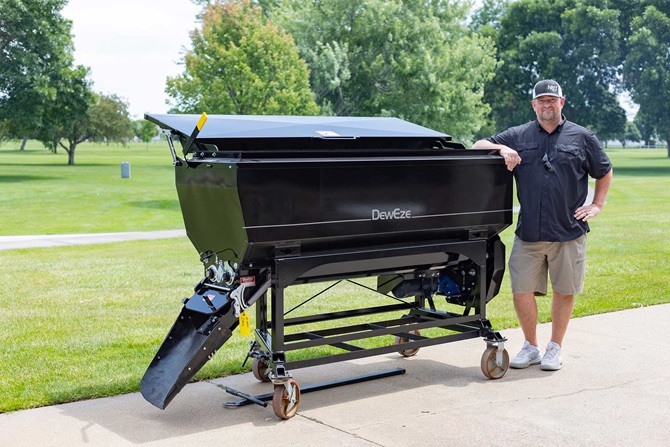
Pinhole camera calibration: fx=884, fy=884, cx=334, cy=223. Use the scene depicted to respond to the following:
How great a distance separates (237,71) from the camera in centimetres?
2523

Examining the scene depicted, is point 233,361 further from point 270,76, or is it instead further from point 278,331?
point 270,76

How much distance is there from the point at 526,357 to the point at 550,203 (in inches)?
42.2

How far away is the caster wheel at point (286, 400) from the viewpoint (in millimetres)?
4742

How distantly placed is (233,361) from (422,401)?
1.53 m

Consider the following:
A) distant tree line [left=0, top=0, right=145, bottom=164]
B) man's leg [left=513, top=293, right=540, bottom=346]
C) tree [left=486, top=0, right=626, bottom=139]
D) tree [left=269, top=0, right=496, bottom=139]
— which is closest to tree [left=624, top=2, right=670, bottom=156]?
tree [left=486, top=0, right=626, bottom=139]

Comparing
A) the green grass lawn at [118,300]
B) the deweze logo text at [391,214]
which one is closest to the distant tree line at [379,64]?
the green grass lawn at [118,300]

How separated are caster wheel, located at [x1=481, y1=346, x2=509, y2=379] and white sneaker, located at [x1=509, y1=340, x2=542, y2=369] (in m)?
0.25

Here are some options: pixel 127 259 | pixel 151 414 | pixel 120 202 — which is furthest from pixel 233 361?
pixel 120 202

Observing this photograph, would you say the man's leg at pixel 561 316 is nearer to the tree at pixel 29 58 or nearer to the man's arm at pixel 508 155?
the man's arm at pixel 508 155

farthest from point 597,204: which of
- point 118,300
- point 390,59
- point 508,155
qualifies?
point 390,59

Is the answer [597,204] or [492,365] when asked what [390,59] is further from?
[492,365]

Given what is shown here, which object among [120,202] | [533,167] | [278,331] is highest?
[533,167]

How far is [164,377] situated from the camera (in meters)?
4.87

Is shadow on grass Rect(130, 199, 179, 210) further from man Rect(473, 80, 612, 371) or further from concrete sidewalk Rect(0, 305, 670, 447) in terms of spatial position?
concrete sidewalk Rect(0, 305, 670, 447)
